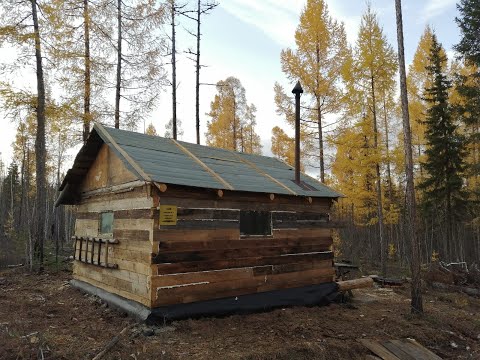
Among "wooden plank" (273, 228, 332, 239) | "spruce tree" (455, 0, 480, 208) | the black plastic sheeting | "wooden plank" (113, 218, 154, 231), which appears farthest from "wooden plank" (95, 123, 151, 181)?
"spruce tree" (455, 0, 480, 208)

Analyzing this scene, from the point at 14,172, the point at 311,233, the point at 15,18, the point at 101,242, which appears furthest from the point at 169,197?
the point at 14,172

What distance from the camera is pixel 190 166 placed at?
9258mm

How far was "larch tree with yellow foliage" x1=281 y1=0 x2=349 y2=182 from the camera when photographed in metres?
19.3

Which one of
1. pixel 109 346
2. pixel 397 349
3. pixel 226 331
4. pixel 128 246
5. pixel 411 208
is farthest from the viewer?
pixel 411 208

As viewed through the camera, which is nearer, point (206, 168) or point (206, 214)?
point (206, 214)

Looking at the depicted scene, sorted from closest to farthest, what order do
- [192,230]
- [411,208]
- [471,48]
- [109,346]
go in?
[109,346], [192,230], [411,208], [471,48]

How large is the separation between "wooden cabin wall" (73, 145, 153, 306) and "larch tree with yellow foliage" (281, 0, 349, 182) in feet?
40.7

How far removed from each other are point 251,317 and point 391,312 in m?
4.15

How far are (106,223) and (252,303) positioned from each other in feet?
15.3

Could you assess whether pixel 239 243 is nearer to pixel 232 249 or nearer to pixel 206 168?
pixel 232 249

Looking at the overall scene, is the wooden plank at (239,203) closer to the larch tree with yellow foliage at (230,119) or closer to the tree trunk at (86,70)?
the tree trunk at (86,70)

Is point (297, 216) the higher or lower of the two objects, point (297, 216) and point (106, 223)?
the higher

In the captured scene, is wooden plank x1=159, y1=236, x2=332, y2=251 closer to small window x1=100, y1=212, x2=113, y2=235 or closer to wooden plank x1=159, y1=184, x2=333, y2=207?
A: wooden plank x1=159, y1=184, x2=333, y2=207

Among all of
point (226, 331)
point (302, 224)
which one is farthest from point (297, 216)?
Result: point (226, 331)
